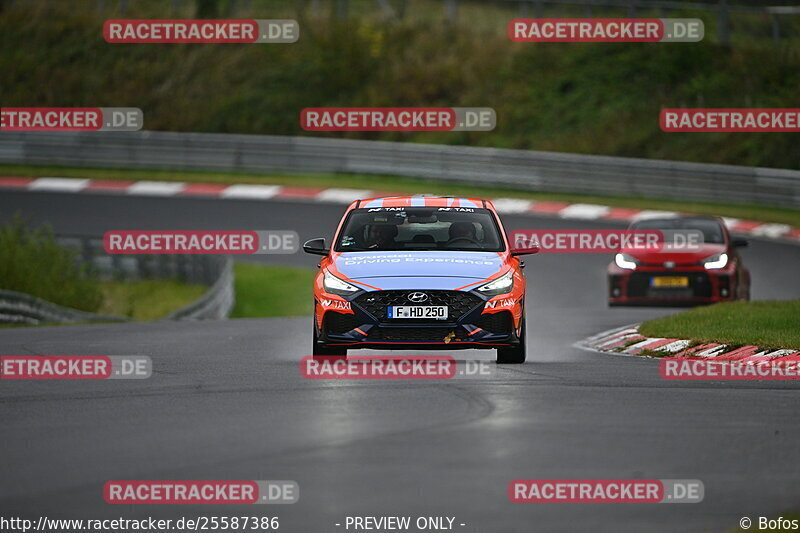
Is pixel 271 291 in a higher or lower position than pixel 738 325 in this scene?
higher

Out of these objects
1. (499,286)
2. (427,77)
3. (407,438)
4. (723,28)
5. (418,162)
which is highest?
(723,28)

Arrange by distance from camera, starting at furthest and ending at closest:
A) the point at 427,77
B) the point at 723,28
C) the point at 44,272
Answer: the point at 427,77, the point at 723,28, the point at 44,272

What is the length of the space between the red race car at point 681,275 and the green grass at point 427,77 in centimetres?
1743

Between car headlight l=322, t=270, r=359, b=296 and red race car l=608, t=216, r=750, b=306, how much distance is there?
929cm

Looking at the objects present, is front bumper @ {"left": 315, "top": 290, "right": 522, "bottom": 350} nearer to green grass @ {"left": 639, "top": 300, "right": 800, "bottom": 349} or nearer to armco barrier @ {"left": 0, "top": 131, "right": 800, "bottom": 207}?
green grass @ {"left": 639, "top": 300, "right": 800, "bottom": 349}

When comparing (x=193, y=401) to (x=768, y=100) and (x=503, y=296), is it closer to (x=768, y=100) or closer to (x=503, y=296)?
(x=503, y=296)

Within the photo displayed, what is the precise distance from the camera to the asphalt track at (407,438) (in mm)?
7645

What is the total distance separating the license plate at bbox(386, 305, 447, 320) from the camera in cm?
1303

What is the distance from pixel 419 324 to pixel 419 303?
0.18 metres

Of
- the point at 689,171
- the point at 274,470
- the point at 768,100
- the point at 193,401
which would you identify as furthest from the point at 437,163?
the point at 274,470

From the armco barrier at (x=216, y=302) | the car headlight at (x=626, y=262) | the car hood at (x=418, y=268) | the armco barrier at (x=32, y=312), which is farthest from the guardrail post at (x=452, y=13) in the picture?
the car hood at (x=418, y=268)

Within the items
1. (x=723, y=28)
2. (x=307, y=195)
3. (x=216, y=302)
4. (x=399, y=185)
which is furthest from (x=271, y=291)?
(x=723, y=28)

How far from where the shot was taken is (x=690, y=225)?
2253 cm

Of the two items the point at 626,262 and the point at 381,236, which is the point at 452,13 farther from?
the point at 381,236
